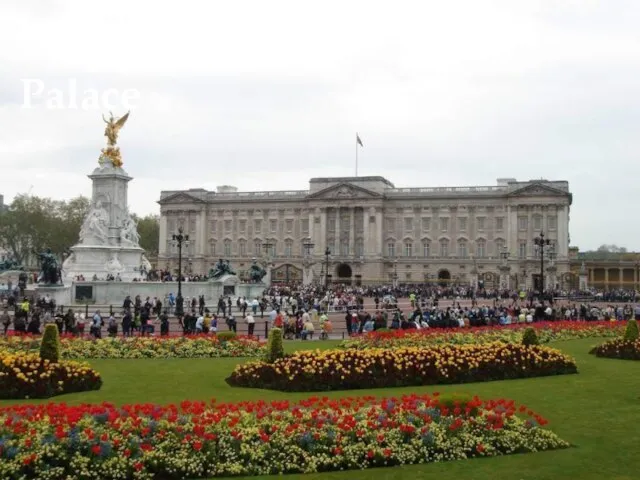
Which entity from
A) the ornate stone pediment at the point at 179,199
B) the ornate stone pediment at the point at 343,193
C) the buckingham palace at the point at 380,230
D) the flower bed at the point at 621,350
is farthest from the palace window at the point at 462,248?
the flower bed at the point at 621,350

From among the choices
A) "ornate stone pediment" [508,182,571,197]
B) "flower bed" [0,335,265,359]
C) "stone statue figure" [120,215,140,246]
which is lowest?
"flower bed" [0,335,265,359]

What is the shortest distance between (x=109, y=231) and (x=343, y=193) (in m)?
57.5

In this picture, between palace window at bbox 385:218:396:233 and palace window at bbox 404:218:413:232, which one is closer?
palace window at bbox 404:218:413:232

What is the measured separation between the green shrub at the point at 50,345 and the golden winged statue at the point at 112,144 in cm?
3293

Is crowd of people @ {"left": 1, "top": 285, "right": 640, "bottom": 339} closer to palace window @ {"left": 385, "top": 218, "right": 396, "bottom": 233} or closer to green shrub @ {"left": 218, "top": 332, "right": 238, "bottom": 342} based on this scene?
green shrub @ {"left": 218, "top": 332, "right": 238, "bottom": 342}

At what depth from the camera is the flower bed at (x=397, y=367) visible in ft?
52.8

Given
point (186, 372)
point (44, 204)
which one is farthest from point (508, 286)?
point (186, 372)

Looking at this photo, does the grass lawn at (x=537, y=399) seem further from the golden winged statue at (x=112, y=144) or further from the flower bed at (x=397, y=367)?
the golden winged statue at (x=112, y=144)

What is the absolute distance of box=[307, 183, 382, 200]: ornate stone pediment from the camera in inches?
3917

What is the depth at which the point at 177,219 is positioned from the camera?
108875 millimetres

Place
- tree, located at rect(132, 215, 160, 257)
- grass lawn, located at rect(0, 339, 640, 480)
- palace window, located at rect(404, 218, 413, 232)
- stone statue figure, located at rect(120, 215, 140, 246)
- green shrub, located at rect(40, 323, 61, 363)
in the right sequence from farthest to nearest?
tree, located at rect(132, 215, 160, 257) → palace window, located at rect(404, 218, 413, 232) → stone statue figure, located at rect(120, 215, 140, 246) → green shrub, located at rect(40, 323, 61, 363) → grass lawn, located at rect(0, 339, 640, 480)

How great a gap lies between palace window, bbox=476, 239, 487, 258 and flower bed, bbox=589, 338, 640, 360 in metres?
74.7

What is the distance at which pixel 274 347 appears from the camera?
54.9 feet

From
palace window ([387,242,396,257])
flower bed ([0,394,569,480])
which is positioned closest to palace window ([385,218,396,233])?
palace window ([387,242,396,257])
